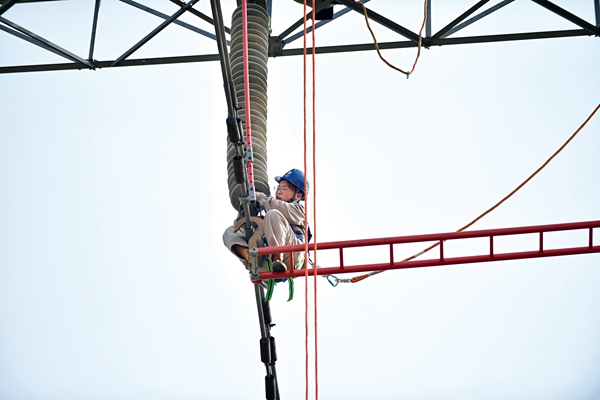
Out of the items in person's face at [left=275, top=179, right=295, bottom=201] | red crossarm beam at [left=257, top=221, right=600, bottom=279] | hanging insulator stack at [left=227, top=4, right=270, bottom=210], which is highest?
hanging insulator stack at [left=227, top=4, right=270, bottom=210]

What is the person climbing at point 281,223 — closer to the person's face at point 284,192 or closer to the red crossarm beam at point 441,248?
the person's face at point 284,192

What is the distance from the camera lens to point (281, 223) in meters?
7.46

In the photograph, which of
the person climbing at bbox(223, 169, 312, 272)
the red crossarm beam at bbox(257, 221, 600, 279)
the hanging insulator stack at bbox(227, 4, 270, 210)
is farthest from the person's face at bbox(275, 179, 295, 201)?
the red crossarm beam at bbox(257, 221, 600, 279)

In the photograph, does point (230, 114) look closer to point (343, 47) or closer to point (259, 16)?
point (259, 16)

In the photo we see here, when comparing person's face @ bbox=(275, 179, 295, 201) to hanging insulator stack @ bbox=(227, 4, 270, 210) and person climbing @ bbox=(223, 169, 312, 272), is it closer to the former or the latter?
person climbing @ bbox=(223, 169, 312, 272)

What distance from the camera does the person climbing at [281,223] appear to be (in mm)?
7383

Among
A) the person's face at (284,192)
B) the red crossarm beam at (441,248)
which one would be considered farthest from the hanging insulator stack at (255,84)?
the red crossarm beam at (441,248)

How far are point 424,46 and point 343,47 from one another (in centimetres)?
107

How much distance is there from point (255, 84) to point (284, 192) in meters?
1.07

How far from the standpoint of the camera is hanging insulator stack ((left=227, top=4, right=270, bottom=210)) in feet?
26.0

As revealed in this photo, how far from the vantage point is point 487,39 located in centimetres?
1119

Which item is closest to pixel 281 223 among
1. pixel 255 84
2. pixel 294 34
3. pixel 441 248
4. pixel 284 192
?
pixel 284 192

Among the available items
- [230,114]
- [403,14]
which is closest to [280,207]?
[230,114]

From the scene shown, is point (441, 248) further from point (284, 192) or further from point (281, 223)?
point (284, 192)
